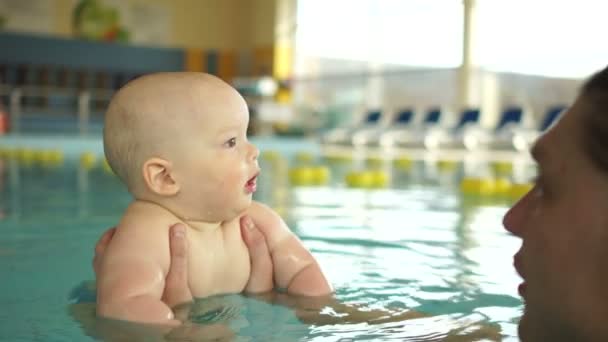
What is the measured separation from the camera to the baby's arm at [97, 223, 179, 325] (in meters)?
1.52

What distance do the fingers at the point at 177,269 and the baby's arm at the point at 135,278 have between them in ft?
0.06

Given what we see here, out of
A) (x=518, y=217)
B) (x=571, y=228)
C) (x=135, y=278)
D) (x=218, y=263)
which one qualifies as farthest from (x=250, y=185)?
(x=571, y=228)

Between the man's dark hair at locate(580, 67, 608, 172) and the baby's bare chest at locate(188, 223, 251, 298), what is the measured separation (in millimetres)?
1004

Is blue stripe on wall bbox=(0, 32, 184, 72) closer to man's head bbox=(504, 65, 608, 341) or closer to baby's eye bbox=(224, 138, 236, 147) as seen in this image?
baby's eye bbox=(224, 138, 236, 147)

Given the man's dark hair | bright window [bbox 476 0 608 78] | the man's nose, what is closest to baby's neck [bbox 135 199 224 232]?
the man's nose

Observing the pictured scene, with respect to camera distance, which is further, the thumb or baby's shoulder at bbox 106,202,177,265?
the thumb

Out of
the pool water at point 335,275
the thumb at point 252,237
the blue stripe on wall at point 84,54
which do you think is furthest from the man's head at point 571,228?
the blue stripe on wall at point 84,54

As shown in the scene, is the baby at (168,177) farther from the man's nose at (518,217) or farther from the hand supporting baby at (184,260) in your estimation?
the man's nose at (518,217)

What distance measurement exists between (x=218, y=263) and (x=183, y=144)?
34cm

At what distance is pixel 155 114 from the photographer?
1601 mm

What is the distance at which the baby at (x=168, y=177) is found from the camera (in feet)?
5.16

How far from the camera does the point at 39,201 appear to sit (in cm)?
443

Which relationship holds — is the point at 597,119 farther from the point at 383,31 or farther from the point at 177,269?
the point at 383,31

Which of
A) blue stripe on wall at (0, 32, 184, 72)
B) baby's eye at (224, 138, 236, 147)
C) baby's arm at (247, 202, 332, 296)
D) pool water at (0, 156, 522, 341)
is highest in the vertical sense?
blue stripe on wall at (0, 32, 184, 72)
